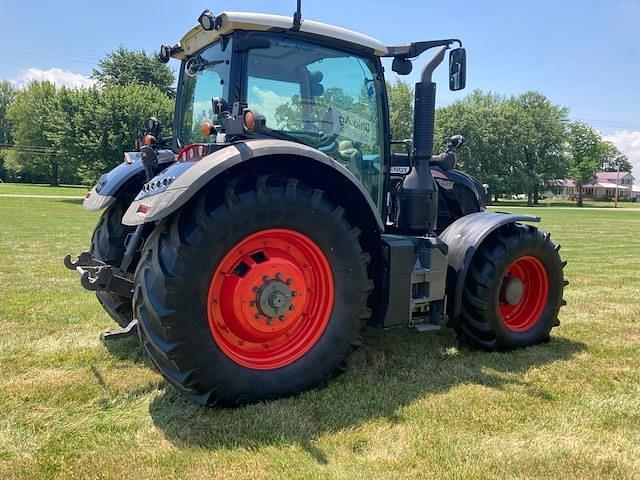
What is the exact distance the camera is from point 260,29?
3559 mm

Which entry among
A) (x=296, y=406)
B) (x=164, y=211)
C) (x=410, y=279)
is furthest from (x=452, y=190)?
(x=164, y=211)

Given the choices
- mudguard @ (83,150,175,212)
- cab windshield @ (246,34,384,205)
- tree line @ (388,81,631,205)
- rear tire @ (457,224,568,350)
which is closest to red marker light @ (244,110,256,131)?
cab windshield @ (246,34,384,205)

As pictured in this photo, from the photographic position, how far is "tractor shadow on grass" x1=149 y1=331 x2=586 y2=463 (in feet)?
9.46

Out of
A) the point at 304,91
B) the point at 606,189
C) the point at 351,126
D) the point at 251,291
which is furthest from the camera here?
the point at 606,189

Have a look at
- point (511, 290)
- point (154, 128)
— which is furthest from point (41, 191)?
point (511, 290)

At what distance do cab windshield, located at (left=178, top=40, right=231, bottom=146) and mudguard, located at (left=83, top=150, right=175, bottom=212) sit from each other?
29cm

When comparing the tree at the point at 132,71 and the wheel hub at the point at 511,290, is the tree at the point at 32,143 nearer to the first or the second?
the tree at the point at 132,71

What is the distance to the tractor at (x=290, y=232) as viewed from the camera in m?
3.02

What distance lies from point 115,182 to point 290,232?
6.30 feet

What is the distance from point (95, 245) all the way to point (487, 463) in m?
3.61

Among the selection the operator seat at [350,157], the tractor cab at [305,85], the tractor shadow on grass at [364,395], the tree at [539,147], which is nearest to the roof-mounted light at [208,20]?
the tractor cab at [305,85]

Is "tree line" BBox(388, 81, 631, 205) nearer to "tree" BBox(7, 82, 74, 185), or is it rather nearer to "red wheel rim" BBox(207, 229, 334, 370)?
"tree" BBox(7, 82, 74, 185)

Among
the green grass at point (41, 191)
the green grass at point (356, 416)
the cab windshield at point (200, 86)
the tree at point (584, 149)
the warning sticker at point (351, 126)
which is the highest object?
the tree at point (584, 149)

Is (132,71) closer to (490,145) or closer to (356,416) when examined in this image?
(490,145)
